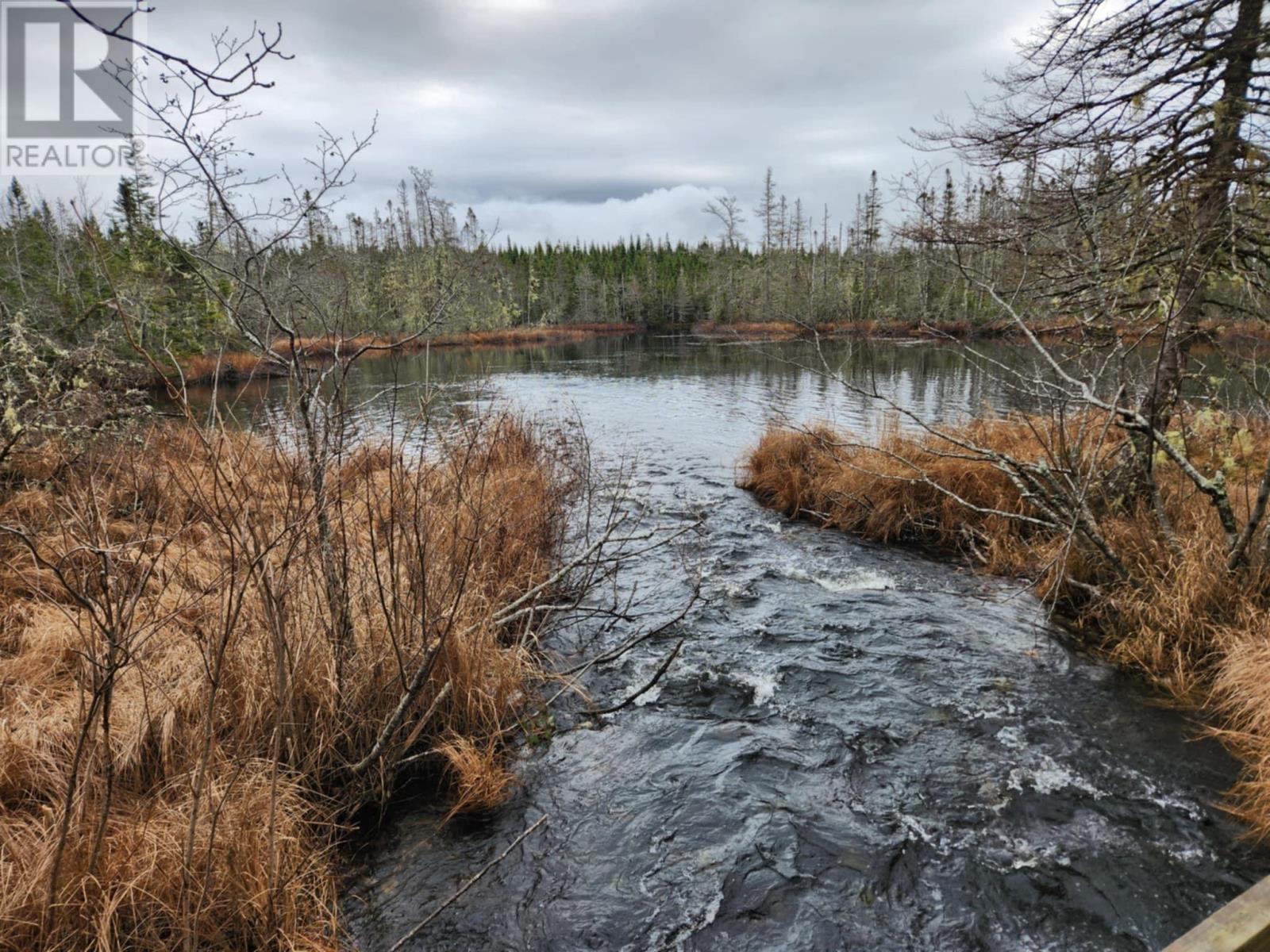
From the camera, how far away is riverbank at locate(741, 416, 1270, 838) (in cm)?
361

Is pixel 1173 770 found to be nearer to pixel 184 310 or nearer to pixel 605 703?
pixel 605 703

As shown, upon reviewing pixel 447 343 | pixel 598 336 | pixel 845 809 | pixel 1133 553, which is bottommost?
pixel 845 809

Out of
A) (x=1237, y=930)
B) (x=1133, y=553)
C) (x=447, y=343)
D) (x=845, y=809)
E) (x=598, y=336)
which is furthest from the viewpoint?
(x=598, y=336)

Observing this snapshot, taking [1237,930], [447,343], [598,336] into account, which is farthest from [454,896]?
[598,336]

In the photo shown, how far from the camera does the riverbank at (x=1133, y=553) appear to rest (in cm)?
361

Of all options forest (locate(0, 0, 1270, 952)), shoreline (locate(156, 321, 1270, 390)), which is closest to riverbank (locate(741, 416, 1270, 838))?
forest (locate(0, 0, 1270, 952))

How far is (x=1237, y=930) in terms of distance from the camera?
41.4 inches

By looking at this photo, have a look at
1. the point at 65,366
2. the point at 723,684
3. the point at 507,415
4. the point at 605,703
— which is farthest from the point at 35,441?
the point at 723,684

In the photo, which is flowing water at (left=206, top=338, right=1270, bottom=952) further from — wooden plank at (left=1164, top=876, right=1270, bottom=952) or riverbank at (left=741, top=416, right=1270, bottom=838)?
wooden plank at (left=1164, top=876, right=1270, bottom=952)

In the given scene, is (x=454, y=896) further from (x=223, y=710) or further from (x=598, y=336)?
(x=598, y=336)

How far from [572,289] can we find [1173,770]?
68.1 metres

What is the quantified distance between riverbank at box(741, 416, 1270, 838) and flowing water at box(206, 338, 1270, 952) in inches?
9.8

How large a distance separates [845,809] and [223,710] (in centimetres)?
304

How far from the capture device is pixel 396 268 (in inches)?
1967
